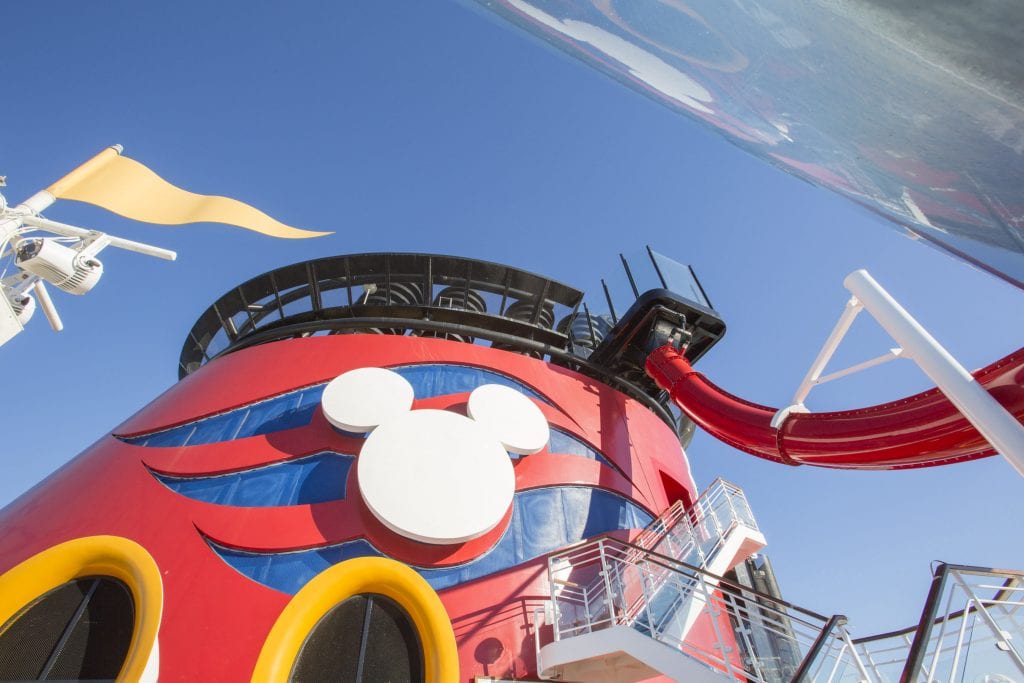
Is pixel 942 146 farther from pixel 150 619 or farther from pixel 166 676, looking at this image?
pixel 166 676

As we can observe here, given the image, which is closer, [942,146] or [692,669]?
[942,146]

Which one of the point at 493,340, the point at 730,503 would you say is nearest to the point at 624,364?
the point at 493,340

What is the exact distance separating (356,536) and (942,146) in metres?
6.48

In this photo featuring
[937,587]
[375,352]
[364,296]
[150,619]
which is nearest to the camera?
[937,587]

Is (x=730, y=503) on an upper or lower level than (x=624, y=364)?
lower

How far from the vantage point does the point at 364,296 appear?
11875mm

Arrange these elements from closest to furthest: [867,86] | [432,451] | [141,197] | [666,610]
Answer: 1. [867,86]
2. [666,610]
3. [432,451]
4. [141,197]

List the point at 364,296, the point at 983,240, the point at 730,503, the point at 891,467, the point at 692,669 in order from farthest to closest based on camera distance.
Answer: the point at 364,296 < the point at 730,503 < the point at 891,467 < the point at 692,669 < the point at 983,240

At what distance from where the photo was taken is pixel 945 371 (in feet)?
9.74

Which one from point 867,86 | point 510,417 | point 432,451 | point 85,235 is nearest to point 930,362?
point 867,86

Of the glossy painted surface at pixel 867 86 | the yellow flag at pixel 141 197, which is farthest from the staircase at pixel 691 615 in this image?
the yellow flag at pixel 141 197

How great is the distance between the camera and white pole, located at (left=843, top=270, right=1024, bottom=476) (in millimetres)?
2539

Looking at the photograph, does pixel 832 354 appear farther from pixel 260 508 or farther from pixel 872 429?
pixel 260 508

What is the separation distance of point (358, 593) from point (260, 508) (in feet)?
7.82
